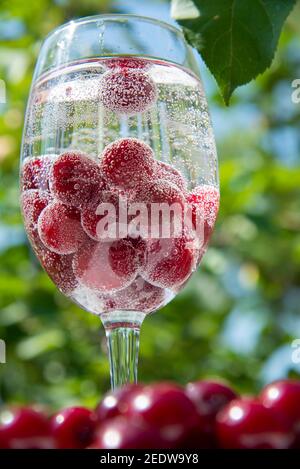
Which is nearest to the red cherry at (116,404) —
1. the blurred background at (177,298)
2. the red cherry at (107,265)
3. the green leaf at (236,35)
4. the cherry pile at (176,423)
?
the cherry pile at (176,423)

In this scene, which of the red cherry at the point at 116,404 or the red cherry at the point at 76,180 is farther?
the red cherry at the point at 76,180

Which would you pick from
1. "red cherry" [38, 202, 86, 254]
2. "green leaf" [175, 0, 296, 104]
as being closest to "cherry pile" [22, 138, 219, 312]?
"red cherry" [38, 202, 86, 254]

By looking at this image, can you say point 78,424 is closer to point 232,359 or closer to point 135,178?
point 135,178

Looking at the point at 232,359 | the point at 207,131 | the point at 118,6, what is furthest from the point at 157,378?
the point at 207,131

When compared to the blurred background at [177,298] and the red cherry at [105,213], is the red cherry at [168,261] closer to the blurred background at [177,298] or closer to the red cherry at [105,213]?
the red cherry at [105,213]

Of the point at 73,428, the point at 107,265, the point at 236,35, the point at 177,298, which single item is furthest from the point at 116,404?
the point at 177,298

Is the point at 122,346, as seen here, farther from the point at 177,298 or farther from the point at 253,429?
the point at 177,298
